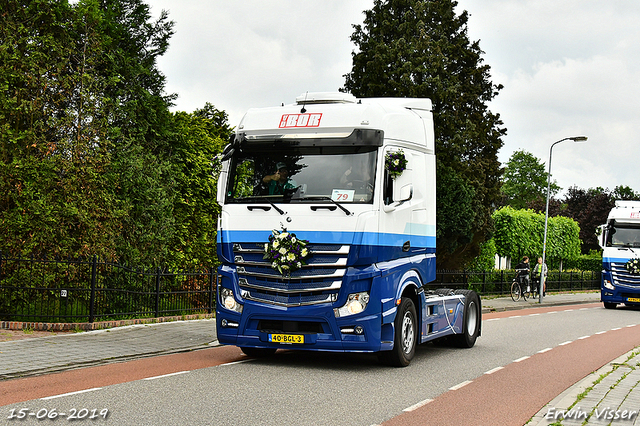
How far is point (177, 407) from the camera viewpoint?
22.3 ft

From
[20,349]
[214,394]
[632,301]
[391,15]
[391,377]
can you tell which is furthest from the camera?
[391,15]

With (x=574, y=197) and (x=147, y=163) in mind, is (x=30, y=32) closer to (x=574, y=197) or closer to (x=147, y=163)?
(x=147, y=163)

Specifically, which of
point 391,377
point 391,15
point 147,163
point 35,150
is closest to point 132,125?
point 147,163

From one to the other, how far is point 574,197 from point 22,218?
71572mm

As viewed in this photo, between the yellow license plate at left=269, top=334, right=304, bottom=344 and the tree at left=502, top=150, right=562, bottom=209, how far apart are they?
80.2m

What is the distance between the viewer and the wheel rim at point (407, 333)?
995 cm

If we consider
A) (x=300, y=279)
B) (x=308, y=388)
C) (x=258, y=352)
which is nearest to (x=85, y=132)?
(x=258, y=352)

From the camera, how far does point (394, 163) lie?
31.5ft

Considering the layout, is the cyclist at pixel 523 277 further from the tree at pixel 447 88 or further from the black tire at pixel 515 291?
the tree at pixel 447 88

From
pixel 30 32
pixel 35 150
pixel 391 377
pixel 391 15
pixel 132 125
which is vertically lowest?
pixel 391 377

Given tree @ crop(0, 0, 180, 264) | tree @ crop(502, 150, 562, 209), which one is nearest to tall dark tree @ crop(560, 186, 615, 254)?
tree @ crop(502, 150, 562, 209)

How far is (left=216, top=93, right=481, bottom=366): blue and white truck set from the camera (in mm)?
9109

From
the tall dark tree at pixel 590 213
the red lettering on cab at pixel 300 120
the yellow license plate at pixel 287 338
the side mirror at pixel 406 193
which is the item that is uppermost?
the tall dark tree at pixel 590 213

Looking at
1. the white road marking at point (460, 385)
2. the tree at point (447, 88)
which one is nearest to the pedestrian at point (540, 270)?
the tree at point (447, 88)
